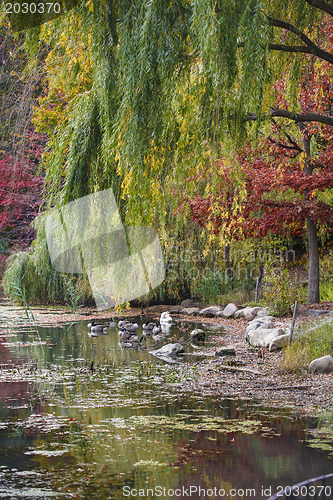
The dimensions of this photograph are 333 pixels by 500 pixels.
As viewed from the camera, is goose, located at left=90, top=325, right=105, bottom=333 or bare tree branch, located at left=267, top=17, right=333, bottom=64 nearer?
bare tree branch, located at left=267, top=17, right=333, bottom=64

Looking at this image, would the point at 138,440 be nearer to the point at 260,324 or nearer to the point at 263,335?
the point at 263,335

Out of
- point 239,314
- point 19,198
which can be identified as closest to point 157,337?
point 239,314

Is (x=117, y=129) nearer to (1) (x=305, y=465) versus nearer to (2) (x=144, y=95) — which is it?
(2) (x=144, y=95)

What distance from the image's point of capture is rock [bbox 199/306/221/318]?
45.8ft

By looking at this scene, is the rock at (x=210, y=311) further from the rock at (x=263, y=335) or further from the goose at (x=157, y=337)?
the rock at (x=263, y=335)

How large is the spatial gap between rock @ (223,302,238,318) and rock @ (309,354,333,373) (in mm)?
6571

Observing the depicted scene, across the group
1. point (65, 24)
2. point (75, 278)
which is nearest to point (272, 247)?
point (75, 278)

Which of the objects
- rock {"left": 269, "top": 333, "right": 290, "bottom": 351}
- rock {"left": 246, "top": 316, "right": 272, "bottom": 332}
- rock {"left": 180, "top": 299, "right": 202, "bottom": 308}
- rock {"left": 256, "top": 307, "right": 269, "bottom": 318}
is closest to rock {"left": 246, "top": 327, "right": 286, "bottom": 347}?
rock {"left": 269, "top": 333, "right": 290, "bottom": 351}

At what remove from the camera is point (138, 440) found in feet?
15.9

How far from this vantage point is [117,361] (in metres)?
8.47

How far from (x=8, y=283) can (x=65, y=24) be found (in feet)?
40.7

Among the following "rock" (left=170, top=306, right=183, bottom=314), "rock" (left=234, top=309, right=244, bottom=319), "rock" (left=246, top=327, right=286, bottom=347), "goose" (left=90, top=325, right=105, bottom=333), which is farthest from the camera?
"rock" (left=170, top=306, right=183, bottom=314)

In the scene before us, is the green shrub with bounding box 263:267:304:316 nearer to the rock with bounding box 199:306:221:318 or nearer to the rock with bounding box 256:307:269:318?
the rock with bounding box 256:307:269:318

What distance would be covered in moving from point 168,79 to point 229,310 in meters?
9.70
